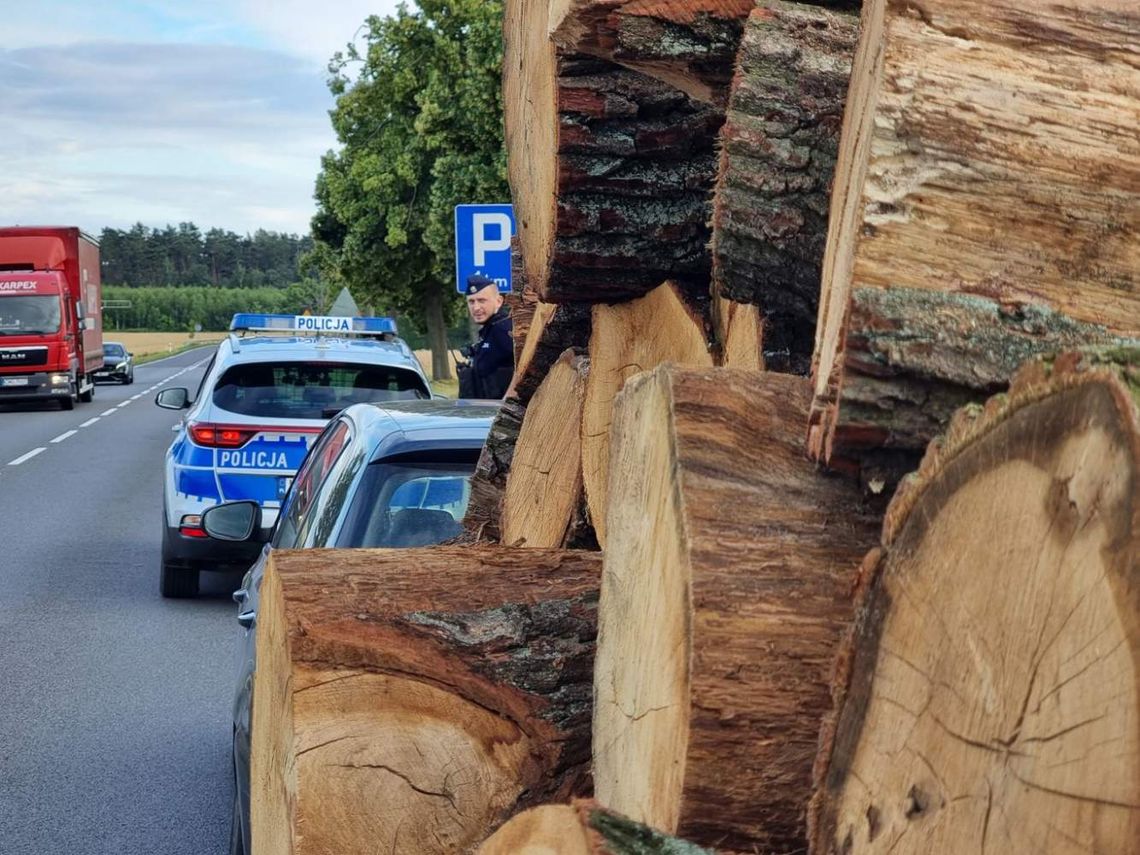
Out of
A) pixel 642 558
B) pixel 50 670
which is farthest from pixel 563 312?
pixel 50 670

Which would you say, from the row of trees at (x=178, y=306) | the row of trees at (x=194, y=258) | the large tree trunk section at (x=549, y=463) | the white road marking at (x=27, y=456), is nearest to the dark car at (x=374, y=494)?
the large tree trunk section at (x=549, y=463)

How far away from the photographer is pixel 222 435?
9.63 m

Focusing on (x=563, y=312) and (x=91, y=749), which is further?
(x=91, y=749)

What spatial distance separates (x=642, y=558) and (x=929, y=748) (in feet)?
2.01

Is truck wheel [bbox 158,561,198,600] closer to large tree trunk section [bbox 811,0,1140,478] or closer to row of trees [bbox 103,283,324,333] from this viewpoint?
large tree trunk section [bbox 811,0,1140,478]

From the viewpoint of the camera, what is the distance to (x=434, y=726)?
2639 millimetres

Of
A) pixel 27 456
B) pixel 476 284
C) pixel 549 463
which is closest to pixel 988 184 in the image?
pixel 549 463

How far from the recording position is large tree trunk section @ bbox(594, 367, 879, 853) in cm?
185

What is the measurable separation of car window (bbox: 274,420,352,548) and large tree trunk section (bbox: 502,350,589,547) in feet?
4.24

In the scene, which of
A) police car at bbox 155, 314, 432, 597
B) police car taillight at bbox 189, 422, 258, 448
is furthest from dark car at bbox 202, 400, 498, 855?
police car taillight at bbox 189, 422, 258, 448

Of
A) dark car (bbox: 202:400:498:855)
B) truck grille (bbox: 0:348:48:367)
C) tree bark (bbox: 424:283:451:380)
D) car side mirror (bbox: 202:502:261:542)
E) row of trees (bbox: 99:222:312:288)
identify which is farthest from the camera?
row of trees (bbox: 99:222:312:288)

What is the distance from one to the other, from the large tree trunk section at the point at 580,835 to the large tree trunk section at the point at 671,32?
1250 millimetres

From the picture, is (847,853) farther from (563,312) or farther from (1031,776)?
(563,312)

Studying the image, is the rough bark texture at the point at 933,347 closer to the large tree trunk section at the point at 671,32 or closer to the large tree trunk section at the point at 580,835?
the large tree trunk section at the point at 580,835
